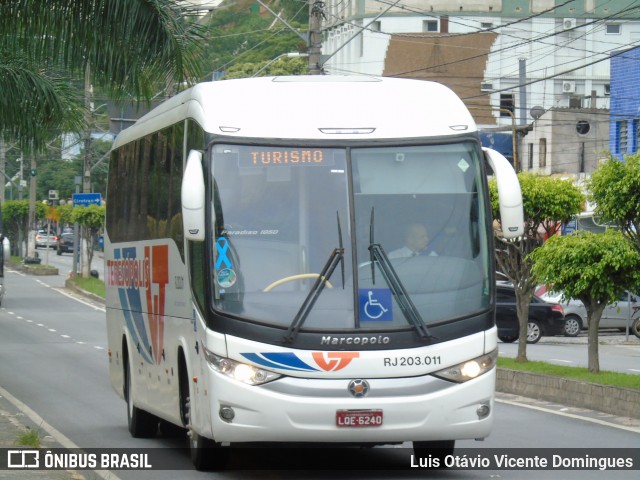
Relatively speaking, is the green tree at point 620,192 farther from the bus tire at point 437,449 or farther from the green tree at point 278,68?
the green tree at point 278,68

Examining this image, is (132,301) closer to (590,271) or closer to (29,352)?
(590,271)

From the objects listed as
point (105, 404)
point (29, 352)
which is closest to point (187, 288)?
point (105, 404)

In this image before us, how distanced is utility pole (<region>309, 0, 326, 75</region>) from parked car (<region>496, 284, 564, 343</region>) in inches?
289

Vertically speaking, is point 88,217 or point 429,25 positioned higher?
point 429,25

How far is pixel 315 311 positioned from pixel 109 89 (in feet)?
19.6

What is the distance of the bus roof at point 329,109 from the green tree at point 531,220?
10495mm

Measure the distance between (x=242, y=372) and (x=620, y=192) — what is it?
25.7 ft

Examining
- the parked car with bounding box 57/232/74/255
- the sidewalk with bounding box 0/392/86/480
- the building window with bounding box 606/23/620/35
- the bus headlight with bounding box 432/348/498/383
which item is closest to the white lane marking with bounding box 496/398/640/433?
the bus headlight with bounding box 432/348/498/383

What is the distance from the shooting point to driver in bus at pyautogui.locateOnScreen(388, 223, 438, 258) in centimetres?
1007

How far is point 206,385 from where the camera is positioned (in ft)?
32.9

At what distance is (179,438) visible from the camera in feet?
47.1

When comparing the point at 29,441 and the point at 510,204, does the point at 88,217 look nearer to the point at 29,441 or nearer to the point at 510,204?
the point at 29,441

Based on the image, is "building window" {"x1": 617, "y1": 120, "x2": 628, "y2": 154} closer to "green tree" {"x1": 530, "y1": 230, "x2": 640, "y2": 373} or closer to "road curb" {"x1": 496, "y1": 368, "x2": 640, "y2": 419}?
"road curb" {"x1": 496, "y1": 368, "x2": 640, "y2": 419}

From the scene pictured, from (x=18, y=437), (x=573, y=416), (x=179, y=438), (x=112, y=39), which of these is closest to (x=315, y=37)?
(x=573, y=416)
